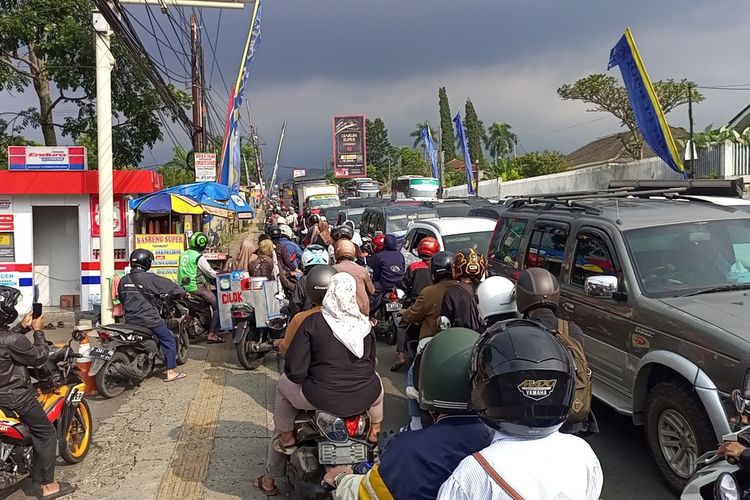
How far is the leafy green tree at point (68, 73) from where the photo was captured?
1661 cm

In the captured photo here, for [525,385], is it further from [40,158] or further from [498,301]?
[40,158]

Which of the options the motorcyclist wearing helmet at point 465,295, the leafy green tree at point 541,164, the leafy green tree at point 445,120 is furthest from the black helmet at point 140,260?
the leafy green tree at point 445,120

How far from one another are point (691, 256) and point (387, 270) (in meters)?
4.63

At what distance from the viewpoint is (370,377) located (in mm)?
4355

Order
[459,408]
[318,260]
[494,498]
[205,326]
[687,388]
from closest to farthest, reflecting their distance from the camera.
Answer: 1. [494,498]
2. [459,408]
3. [687,388]
4. [318,260]
5. [205,326]

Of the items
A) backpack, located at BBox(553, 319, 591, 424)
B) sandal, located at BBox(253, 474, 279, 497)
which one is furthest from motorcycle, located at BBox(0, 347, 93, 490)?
backpack, located at BBox(553, 319, 591, 424)

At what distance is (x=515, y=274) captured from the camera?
717cm

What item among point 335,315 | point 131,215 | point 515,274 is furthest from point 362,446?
point 131,215

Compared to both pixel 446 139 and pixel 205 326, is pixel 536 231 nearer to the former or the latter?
pixel 205 326

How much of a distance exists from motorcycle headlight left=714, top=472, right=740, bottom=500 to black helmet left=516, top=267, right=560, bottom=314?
1.30 m

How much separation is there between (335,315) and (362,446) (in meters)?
0.85

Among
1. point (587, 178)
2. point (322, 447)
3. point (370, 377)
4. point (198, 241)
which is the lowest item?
point (322, 447)

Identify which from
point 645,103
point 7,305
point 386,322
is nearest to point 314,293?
point 7,305

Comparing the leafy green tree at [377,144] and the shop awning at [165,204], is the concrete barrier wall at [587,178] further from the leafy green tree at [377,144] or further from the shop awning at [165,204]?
the leafy green tree at [377,144]
